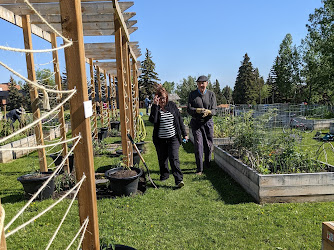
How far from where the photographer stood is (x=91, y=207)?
1.65 meters

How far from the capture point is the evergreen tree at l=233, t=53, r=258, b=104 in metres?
46.3

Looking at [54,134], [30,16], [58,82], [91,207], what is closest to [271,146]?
[91,207]

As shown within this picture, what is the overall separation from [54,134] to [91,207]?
1002cm

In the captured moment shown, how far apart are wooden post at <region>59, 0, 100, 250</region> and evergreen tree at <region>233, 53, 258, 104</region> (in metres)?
46.7

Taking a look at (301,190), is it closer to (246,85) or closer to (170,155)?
(170,155)

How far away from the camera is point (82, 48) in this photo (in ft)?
5.23

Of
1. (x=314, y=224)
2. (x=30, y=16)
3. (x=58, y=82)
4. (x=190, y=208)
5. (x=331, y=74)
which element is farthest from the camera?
(x=331, y=74)

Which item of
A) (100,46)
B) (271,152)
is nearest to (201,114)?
(271,152)

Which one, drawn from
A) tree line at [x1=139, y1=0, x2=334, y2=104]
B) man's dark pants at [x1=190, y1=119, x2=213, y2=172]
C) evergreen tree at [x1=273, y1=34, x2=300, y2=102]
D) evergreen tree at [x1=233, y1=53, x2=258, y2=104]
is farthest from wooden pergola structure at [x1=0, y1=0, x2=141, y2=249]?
evergreen tree at [x1=233, y1=53, x2=258, y2=104]

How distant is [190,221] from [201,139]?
2.24m

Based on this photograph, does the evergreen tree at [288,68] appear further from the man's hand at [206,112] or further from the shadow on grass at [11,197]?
the shadow on grass at [11,197]

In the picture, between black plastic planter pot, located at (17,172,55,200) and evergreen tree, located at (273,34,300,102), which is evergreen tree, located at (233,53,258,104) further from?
black plastic planter pot, located at (17,172,55,200)

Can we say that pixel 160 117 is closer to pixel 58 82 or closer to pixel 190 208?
pixel 190 208

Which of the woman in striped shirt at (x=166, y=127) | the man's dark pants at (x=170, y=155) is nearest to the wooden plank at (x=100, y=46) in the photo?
the woman in striped shirt at (x=166, y=127)
